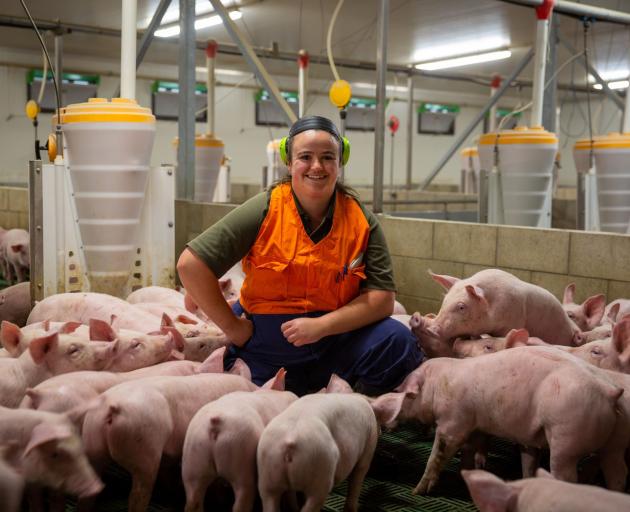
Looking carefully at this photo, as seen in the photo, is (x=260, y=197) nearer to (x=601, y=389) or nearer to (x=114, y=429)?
(x=114, y=429)

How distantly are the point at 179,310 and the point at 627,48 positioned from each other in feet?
32.0

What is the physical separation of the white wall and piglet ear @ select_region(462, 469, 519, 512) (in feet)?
33.0

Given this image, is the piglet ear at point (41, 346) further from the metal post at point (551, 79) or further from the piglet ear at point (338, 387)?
the metal post at point (551, 79)

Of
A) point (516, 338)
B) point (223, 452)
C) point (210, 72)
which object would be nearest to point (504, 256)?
point (516, 338)

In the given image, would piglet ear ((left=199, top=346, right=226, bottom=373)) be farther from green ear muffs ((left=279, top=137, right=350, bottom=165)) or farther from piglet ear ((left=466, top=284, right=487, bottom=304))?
piglet ear ((left=466, top=284, right=487, bottom=304))

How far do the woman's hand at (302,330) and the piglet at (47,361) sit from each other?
0.67 meters

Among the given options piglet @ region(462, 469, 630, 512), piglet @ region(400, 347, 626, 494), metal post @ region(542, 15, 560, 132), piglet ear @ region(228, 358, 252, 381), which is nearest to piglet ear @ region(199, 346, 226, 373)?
piglet ear @ region(228, 358, 252, 381)

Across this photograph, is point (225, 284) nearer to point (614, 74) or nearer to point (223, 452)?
point (223, 452)

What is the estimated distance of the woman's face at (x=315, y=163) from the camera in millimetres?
2984

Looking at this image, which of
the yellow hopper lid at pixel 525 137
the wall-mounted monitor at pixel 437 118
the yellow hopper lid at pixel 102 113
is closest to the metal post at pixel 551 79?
the yellow hopper lid at pixel 525 137

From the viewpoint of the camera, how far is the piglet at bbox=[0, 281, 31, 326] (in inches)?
174

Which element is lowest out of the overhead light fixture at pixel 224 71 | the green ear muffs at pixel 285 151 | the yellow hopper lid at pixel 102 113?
the green ear muffs at pixel 285 151

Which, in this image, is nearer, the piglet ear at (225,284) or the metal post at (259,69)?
the piglet ear at (225,284)

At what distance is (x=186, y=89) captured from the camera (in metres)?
5.59
